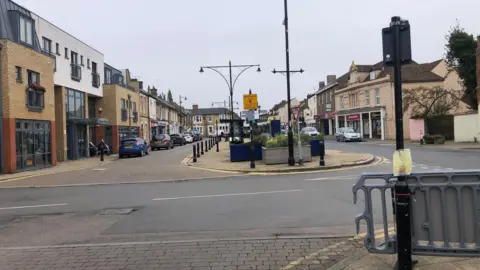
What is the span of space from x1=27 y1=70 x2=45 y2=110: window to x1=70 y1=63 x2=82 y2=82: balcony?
7.11 metres

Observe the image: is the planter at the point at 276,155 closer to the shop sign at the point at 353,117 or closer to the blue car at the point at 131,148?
the blue car at the point at 131,148

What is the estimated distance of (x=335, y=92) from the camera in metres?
61.7

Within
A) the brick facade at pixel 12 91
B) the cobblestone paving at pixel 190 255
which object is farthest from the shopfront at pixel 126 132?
the cobblestone paving at pixel 190 255

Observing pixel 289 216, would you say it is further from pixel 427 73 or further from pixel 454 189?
pixel 427 73

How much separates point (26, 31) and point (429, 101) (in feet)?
113

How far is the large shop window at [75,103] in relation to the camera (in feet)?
95.8

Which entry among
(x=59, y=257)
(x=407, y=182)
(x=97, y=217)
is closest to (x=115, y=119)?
(x=97, y=217)

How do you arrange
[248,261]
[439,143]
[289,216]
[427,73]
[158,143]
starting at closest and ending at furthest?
[248,261], [289,216], [439,143], [158,143], [427,73]

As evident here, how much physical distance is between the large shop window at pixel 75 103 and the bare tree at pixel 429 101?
28.3 m

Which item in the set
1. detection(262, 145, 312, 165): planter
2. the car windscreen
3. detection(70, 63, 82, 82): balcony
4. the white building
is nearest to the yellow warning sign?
detection(262, 145, 312, 165): planter

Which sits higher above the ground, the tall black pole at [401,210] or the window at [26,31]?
the window at [26,31]

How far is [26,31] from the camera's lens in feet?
76.7

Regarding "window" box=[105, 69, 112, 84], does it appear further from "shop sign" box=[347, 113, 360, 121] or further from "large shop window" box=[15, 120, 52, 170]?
"shop sign" box=[347, 113, 360, 121]

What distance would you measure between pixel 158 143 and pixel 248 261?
3698 centimetres
